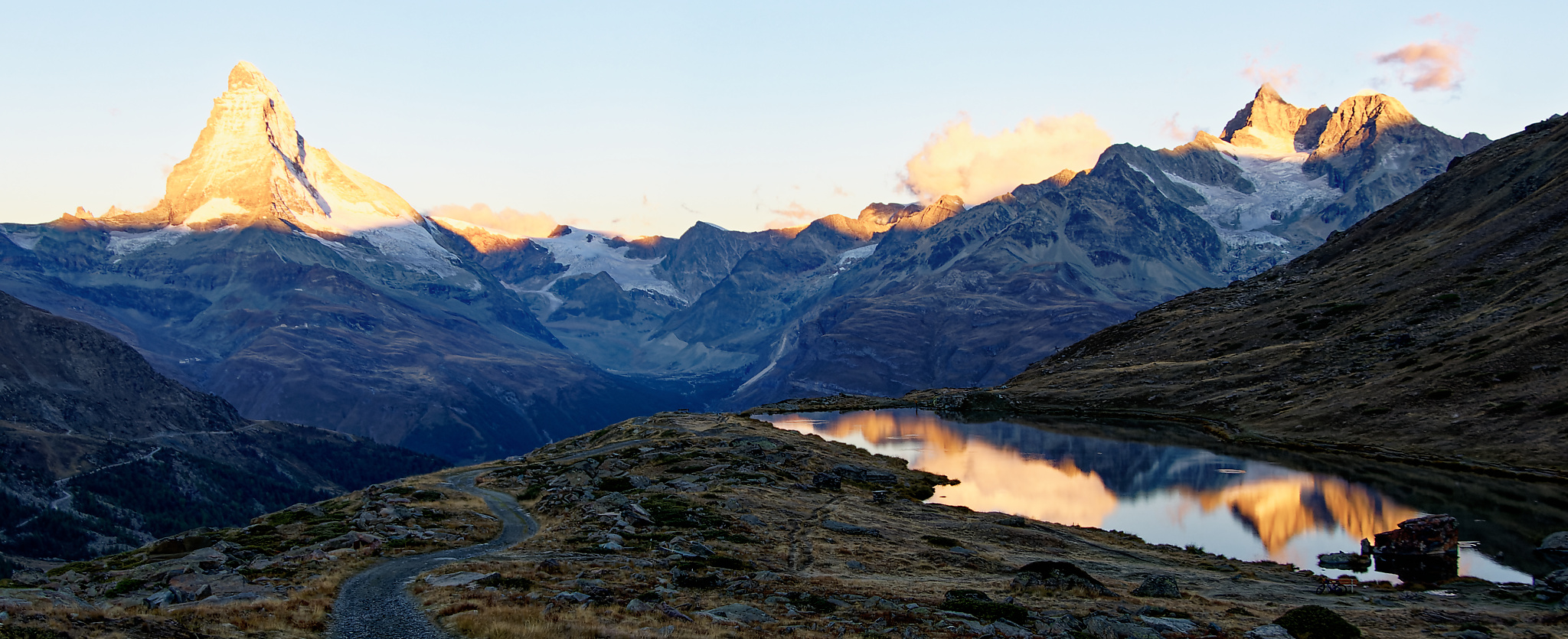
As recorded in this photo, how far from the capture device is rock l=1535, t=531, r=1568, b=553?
54.2 meters

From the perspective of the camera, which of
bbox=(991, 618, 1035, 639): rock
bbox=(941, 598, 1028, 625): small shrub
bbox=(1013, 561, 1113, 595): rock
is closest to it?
bbox=(991, 618, 1035, 639): rock

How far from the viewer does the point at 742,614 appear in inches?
A: 1395

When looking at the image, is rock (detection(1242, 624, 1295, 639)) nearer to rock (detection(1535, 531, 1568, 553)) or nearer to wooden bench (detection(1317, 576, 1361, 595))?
wooden bench (detection(1317, 576, 1361, 595))

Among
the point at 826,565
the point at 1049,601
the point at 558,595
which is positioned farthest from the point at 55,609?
the point at 1049,601

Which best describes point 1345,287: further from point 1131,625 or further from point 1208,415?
point 1131,625

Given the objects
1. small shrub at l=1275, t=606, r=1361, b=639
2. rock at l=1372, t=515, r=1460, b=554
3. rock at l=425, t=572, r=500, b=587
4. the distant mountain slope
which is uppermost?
the distant mountain slope

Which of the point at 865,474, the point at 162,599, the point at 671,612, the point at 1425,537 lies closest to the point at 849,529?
the point at 671,612

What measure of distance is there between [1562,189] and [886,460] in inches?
5892

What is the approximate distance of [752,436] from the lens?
387 feet

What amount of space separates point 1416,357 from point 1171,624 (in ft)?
365

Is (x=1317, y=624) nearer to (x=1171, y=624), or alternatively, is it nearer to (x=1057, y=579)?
(x=1171, y=624)

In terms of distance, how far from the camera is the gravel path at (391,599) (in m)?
32.3

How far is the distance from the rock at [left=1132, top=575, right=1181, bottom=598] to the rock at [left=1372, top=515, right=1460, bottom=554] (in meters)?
20.8

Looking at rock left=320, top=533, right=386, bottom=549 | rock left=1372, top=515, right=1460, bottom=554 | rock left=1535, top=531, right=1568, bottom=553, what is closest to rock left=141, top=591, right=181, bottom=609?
rock left=320, top=533, right=386, bottom=549
